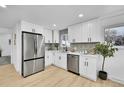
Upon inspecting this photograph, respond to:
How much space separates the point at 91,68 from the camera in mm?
3080

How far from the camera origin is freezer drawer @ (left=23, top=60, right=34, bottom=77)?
11.0ft

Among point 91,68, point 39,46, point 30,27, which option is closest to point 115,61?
point 91,68

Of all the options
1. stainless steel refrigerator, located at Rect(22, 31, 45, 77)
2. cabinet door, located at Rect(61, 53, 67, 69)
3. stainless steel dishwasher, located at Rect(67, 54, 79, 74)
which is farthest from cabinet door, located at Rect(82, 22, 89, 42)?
stainless steel refrigerator, located at Rect(22, 31, 45, 77)

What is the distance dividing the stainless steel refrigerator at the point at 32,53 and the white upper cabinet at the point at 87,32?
1583mm

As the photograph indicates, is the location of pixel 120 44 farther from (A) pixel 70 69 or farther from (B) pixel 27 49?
(B) pixel 27 49

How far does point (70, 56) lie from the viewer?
13.1 feet

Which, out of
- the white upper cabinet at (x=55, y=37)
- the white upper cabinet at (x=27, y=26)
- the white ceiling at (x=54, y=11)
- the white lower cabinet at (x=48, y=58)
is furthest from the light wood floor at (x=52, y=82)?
the white upper cabinet at (x=55, y=37)

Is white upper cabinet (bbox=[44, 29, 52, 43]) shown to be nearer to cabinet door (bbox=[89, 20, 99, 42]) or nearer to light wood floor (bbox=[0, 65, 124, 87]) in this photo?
light wood floor (bbox=[0, 65, 124, 87])

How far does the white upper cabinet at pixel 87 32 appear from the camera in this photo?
11.0 ft

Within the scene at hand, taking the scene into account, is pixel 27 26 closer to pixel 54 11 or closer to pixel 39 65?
pixel 54 11

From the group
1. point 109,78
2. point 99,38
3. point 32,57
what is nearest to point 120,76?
point 109,78

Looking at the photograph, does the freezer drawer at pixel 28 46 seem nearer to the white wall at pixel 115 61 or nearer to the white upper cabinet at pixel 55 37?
the white upper cabinet at pixel 55 37
